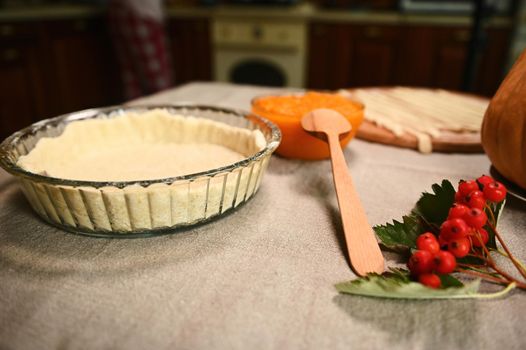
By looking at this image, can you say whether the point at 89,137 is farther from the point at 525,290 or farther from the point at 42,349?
the point at 525,290

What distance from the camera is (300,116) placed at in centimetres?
66

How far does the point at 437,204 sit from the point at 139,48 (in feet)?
7.12

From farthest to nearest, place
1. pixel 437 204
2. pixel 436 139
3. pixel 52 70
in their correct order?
pixel 52 70, pixel 436 139, pixel 437 204

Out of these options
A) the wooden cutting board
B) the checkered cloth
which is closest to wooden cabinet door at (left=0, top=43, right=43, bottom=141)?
the checkered cloth

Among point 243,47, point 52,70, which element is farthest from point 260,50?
point 52,70

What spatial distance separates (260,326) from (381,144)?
59 cm

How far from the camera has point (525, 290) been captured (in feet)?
1.23

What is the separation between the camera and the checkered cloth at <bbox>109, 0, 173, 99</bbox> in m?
2.19

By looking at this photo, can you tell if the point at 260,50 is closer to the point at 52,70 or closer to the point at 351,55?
the point at 351,55

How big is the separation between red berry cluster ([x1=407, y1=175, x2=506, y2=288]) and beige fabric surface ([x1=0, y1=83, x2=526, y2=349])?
31mm

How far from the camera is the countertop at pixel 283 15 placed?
2330mm

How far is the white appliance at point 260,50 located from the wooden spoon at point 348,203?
82.3 inches

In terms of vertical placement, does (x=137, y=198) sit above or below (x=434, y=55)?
above

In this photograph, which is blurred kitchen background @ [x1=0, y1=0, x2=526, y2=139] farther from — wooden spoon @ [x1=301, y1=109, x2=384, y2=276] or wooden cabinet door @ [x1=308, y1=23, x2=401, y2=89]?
wooden spoon @ [x1=301, y1=109, x2=384, y2=276]
